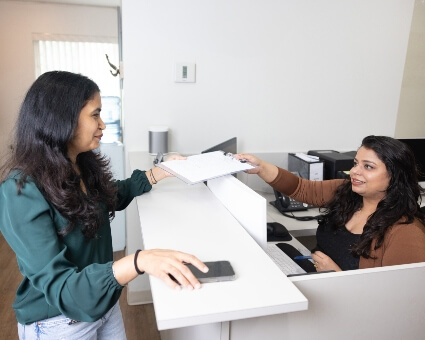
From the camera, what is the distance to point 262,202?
112cm

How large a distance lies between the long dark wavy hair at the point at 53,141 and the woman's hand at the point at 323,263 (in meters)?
0.94

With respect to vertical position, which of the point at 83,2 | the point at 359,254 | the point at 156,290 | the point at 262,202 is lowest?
the point at 359,254

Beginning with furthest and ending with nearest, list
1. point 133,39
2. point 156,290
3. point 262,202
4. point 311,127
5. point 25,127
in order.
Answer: point 311,127 < point 133,39 < point 262,202 < point 25,127 < point 156,290

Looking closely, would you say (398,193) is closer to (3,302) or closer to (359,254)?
(359,254)

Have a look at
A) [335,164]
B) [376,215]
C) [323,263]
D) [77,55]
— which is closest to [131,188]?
[323,263]

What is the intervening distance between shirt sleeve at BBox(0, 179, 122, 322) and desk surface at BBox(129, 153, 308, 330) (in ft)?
0.39

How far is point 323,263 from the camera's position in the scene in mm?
1547

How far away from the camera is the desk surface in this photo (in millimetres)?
777

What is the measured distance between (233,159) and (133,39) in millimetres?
1125

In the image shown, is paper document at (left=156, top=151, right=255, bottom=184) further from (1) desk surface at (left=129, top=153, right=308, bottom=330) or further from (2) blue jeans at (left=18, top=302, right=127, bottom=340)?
(2) blue jeans at (left=18, top=302, right=127, bottom=340)

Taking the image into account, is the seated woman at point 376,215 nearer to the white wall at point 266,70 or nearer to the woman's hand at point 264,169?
the woman's hand at point 264,169

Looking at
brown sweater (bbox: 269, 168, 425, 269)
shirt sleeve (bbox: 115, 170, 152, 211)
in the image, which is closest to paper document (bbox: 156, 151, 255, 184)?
shirt sleeve (bbox: 115, 170, 152, 211)

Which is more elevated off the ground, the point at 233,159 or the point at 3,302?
the point at 233,159

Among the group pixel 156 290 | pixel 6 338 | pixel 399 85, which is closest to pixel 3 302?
pixel 6 338
